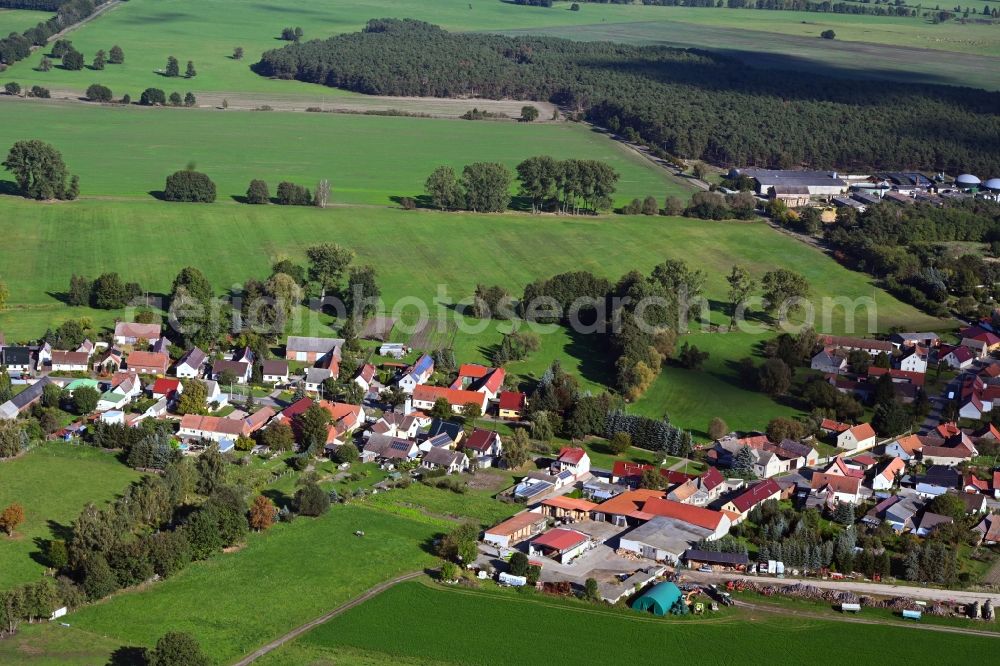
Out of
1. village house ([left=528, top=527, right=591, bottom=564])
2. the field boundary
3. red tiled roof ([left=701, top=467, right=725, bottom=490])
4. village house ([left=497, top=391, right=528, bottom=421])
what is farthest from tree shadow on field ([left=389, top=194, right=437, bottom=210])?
the field boundary

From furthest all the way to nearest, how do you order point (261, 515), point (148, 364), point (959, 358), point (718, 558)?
point (959, 358) < point (148, 364) < point (261, 515) < point (718, 558)

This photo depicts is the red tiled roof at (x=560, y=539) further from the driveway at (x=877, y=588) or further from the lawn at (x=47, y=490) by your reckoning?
the lawn at (x=47, y=490)

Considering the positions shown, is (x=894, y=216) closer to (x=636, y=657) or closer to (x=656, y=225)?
(x=656, y=225)

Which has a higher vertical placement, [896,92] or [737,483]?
[896,92]

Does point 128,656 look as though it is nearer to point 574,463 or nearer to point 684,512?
point 684,512

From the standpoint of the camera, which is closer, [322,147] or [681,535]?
[681,535]

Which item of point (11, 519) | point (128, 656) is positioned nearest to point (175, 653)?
point (128, 656)

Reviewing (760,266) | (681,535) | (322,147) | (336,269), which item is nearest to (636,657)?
(681,535)
